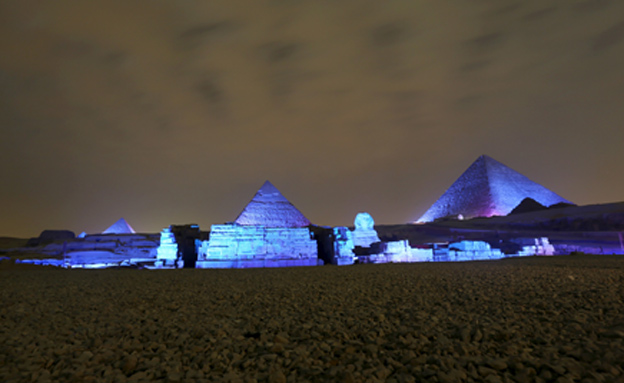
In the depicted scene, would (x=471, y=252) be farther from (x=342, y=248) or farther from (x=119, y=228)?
(x=119, y=228)

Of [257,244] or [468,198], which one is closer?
[257,244]

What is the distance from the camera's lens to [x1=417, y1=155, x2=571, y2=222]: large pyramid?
152 ft

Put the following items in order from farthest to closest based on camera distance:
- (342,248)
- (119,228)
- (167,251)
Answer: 1. (119,228)
2. (167,251)
3. (342,248)

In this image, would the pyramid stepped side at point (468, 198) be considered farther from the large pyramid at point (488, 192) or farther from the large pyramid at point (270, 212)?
the large pyramid at point (270, 212)

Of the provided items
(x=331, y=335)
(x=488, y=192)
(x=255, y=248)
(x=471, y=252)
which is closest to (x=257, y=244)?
(x=255, y=248)

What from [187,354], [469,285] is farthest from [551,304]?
[187,354]

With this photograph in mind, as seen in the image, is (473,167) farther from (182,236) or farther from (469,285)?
(469,285)

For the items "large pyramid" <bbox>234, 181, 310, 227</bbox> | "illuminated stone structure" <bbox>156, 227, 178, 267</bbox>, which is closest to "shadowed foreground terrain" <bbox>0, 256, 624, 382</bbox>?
"illuminated stone structure" <bbox>156, 227, 178, 267</bbox>

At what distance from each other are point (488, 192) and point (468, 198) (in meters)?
3.81

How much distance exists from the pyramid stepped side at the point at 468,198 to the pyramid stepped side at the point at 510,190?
1.06 metres

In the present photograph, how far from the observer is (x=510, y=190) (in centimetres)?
4822

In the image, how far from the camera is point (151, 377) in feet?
6.55

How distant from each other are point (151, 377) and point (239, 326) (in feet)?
3.14

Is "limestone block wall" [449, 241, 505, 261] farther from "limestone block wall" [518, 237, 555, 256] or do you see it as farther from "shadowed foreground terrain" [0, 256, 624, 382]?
"shadowed foreground terrain" [0, 256, 624, 382]
